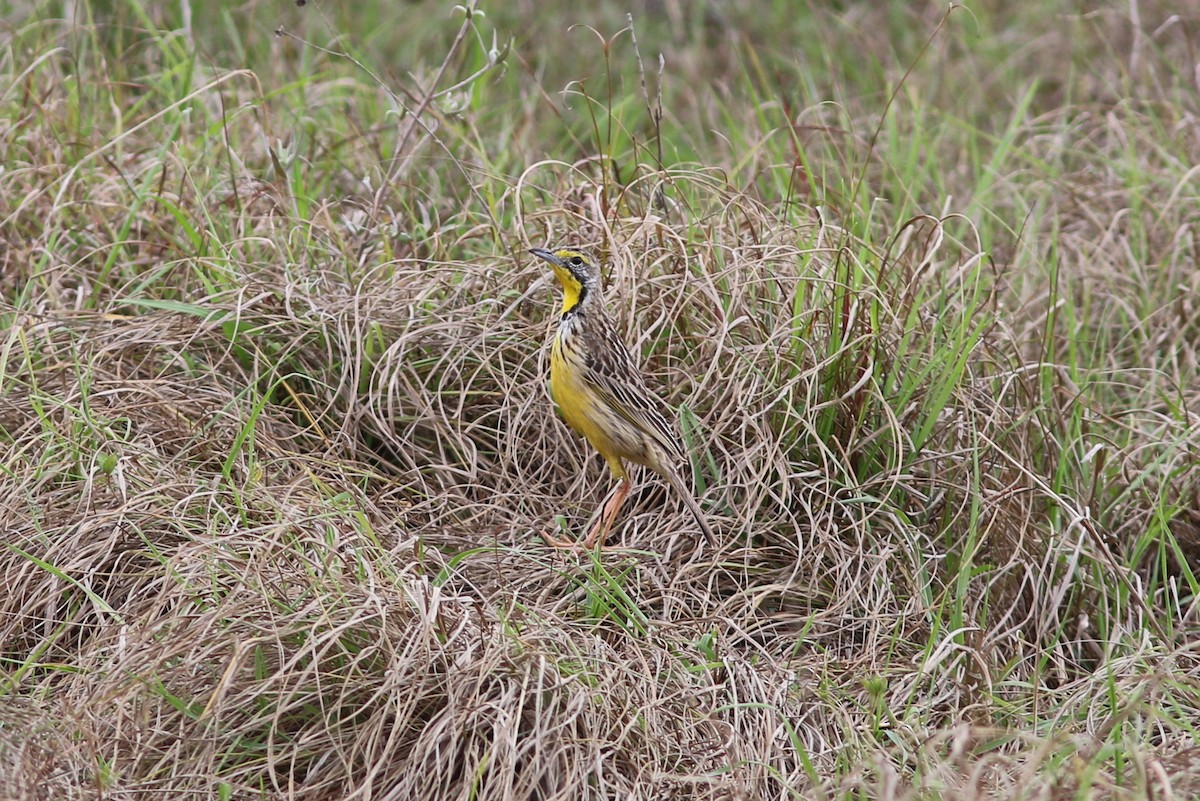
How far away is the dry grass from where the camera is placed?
136 inches

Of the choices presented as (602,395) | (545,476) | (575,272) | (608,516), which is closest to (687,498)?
(608,516)

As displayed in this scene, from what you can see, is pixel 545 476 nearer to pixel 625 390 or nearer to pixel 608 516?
pixel 608 516

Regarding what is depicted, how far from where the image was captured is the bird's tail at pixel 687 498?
13.9ft

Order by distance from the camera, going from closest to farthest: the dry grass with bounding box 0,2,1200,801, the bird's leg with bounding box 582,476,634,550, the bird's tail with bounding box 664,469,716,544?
the dry grass with bounding box 0,2,1200,801, the bird's tail with bounding box 664,469,716,544, the bird's leg with bounding box 582,476,634,550

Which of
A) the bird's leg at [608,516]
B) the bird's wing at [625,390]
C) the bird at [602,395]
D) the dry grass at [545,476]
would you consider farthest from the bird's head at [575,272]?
the bird's leg at [608,516]

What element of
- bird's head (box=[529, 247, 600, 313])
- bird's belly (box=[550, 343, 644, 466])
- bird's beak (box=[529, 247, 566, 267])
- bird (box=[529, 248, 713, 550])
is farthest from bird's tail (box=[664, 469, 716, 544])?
bird's beak (box=[529, 247, 566, 267])

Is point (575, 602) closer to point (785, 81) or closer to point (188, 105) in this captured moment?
point (188, 105)

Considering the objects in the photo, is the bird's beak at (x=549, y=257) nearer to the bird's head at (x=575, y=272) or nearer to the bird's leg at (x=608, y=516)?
the bird's head at (x=575, y=272)

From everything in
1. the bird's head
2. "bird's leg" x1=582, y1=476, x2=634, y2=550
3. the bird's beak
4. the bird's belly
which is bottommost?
"bird's leg" x1=582, y1=476, x2=634, y2=550

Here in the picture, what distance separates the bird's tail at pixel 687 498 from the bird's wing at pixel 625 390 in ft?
0.20

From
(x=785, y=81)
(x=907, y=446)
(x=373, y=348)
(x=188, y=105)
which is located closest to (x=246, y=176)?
(x=188, y=105)

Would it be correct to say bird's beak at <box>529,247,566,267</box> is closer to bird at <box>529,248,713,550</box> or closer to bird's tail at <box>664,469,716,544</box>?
bird at <box>529,248,713,550</box>

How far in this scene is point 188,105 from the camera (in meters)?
5.77

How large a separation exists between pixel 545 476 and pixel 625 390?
19.5 inches
